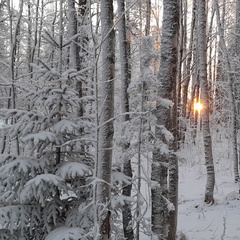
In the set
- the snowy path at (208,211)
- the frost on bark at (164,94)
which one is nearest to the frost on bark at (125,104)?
the frost on bark at (164,94)

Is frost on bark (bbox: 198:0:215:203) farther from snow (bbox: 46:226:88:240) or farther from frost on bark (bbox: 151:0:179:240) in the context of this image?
snow (bbox: 46:226:88:240)

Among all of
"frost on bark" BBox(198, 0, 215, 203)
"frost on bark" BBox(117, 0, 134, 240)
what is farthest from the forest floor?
"frost on bark" BBox(117, 0, 134, 240)

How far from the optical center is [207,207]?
9758 millimetres

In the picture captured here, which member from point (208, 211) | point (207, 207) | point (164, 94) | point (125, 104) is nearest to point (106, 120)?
point (164, 94)

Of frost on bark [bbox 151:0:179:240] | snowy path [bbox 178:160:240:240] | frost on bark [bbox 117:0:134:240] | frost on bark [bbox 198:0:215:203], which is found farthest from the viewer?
frost on bark [bbox 198:0:215:203]

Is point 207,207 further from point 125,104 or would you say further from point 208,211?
point 125,104

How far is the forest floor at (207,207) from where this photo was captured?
297 inches

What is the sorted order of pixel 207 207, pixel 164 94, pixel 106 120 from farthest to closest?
pixel 207 207 < pixel 164 94 < pixel 106 120

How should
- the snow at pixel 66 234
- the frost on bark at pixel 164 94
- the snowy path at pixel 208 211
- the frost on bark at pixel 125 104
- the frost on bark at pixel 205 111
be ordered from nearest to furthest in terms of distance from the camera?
the snow at pixel 66 234, the frost on bark at pixel 164 94, the frost on bark at pixel 125 104, the snowy path at pixel 208 211, the frost on bark at pixel 205 111

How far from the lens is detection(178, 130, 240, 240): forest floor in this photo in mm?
7555

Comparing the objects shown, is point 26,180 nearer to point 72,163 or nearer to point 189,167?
point 72,163

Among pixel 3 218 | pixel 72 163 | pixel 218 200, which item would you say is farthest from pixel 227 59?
pixel 3 218

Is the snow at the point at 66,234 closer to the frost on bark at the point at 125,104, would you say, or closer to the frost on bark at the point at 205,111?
the frost on bark at the point at 125,104

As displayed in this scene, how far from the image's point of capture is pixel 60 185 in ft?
14.7
